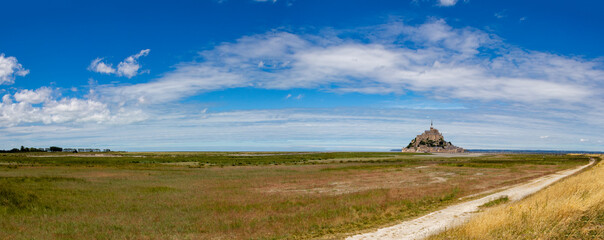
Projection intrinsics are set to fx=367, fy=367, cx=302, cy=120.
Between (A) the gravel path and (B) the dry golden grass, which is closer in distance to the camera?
(B) the dry golden grass

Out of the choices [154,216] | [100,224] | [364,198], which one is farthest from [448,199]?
[100,224]

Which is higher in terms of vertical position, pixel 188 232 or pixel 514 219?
pixel 514 219

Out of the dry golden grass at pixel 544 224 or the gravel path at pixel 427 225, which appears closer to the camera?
the dry golden grass at pixel 544 224

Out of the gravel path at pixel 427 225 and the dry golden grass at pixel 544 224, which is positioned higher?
the dry golden grass at pixel 544 224

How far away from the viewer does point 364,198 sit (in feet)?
86.3

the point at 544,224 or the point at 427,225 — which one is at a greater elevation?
the point at 544,224

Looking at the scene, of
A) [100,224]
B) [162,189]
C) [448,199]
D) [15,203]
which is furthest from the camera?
[162,189]

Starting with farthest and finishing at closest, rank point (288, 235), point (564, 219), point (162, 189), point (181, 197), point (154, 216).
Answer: point (162, 189) → point (181, 197) → point (154, 216) → point (288, 235) → point (564, 219)

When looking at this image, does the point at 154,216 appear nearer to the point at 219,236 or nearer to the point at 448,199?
the point at 219,236

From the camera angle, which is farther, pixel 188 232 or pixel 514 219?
pixel 188 232

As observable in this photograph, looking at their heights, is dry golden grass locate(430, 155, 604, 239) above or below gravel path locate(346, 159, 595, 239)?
above

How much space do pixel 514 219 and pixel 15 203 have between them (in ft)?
86.5

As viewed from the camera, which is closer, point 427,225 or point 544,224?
point 544,224

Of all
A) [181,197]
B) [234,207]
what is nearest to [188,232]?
[234,207]
